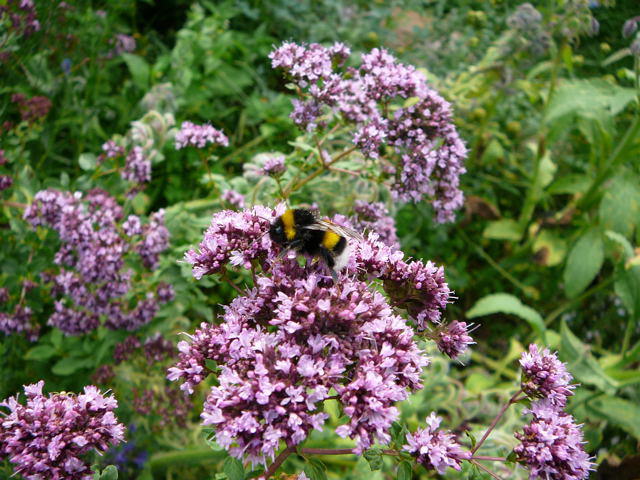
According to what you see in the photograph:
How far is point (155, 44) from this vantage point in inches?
196

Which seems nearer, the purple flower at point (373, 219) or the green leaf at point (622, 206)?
the purple flower at point (373, 219)

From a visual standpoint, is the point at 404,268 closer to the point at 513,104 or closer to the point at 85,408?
the point at 85,408

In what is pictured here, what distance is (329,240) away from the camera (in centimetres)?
163

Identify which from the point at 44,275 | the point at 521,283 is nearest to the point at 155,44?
the point at 44,275

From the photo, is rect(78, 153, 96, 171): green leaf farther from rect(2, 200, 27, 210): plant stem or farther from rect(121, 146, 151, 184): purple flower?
rect(2, 200, 27, 210): plant stem

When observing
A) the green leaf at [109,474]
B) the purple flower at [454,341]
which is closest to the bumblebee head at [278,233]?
the purple flower at [454,341]

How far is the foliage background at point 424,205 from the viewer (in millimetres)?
2803

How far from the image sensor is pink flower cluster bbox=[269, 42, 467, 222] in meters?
2.35

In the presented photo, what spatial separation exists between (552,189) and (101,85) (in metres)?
3.58

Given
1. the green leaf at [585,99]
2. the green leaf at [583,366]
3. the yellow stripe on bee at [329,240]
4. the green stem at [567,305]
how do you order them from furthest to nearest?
the green stem at [567,305], the green leaf at [585,99], the green leaf at [583,366], the yellow stripe on bee at [329,240]

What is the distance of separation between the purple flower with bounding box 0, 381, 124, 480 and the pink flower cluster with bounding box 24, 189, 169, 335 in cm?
94

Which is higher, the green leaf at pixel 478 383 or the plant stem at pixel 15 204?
the plant stem at pixel 15 204

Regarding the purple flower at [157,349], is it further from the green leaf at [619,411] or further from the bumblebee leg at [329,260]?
the green leaf at [619,411]

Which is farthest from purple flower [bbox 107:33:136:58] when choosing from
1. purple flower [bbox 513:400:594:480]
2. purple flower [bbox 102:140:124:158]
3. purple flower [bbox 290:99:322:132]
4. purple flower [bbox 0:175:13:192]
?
purple flower [bbox 513:400:594:480]
